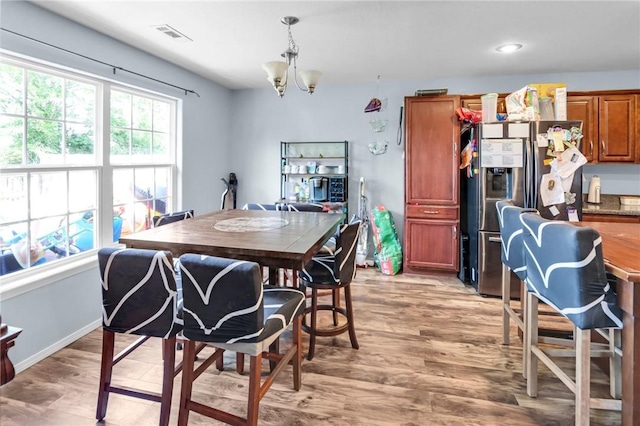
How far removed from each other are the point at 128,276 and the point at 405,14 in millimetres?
2498

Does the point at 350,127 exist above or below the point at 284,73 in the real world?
above

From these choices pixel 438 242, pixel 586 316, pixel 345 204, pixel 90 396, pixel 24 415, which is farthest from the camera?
pixel 345 204

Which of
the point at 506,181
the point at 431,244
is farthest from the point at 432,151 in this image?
the point at 431,244

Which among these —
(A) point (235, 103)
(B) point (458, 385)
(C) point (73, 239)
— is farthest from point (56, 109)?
(B) point (458, 385)

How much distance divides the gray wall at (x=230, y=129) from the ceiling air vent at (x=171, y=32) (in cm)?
52

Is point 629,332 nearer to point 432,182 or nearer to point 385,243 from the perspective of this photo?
point 432,182

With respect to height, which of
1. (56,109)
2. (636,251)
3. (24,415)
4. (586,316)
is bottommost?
(24,415)

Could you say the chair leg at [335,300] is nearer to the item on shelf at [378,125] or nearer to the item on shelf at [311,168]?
the item on shelf at [311,168]

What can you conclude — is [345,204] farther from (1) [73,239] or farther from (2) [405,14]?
(1) [73,239]

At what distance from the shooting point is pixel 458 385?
6.73 ft

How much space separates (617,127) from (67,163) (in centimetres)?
533

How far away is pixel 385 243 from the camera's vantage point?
437 centimetres

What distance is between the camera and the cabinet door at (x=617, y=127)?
369 centimetres

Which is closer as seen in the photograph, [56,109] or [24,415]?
[24,415]
